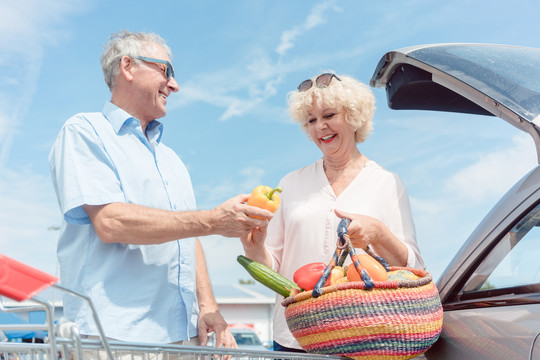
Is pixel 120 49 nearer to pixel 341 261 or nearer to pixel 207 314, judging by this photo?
pixel 207 314

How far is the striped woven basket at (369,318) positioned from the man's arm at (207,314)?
2.47ft

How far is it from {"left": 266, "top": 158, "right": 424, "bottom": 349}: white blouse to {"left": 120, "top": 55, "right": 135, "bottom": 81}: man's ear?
1.16 m

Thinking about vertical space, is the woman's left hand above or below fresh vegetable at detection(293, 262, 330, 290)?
above

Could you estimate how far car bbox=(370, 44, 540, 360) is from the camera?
2039 mm

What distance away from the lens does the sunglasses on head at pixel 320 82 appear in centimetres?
336

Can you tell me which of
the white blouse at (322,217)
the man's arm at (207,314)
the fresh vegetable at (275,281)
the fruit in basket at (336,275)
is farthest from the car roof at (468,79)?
the man's arm at (207,314)

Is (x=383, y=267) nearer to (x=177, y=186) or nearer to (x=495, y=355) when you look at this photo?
(x=495, y=355)

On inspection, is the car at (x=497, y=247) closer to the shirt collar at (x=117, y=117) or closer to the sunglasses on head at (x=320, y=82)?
the sunglasses on head at (x=320, y=82)

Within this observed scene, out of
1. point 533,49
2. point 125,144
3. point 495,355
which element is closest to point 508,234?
point 495,355

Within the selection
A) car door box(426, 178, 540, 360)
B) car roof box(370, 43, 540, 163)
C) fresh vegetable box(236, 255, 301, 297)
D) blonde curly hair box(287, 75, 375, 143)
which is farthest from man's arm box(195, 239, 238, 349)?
car roof box(370, 43, 540, 163)

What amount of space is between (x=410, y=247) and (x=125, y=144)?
5.16 ft

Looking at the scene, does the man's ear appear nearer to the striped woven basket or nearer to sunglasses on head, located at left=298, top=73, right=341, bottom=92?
sunglasses on head, located at left=298, top=73, right=341, bottom=92

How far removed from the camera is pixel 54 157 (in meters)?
2.55

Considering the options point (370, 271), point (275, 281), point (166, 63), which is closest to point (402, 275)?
point (370, 271)
